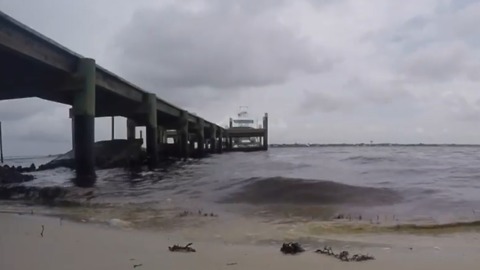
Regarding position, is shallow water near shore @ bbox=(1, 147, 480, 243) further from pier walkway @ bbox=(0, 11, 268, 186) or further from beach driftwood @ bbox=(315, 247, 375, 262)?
pier walkway @ bbox=(0, 11, 268, 186)

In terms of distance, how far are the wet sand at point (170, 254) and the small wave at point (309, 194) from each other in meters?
4.61

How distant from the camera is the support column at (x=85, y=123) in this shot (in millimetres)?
17047

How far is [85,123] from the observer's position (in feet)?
56.7

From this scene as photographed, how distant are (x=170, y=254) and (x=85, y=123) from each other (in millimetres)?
14556

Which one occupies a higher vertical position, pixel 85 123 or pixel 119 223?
pixel 85 123

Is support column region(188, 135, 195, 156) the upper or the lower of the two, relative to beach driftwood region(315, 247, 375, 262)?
upper

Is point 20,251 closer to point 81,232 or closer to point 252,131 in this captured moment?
Result: point 81,232

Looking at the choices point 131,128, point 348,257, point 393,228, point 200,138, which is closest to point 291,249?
point 348,257

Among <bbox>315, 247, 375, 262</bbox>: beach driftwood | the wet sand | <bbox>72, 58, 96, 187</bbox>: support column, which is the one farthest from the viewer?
<bbox>72, 58, 96, 187</bbox>: support column

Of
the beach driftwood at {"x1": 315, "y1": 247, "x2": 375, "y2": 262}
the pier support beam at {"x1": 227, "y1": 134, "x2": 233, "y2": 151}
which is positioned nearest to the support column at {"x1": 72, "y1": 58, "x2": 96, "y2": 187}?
the beach driftwood at {"x1": 315, "y1": 247, "x2": 375, "y2": 262}

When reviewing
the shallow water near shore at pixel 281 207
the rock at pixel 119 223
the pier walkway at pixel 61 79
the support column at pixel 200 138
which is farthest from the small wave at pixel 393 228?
the support column at pixel 200 138

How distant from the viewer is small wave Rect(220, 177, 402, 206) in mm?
9859

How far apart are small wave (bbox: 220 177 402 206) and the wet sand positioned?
15.1 ft

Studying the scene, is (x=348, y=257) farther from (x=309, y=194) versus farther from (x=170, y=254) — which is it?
(x=309, y=194)
